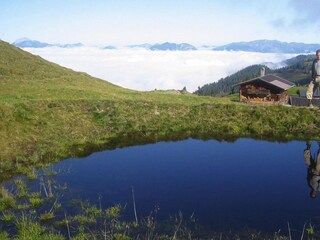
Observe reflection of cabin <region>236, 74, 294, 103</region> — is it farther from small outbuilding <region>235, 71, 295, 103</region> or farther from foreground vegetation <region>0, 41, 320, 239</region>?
foreground vegetation <region>0, 41, 320, 239</region>

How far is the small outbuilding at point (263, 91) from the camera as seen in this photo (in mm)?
66750

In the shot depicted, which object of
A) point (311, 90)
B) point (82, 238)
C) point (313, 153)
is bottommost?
point (82, 238)

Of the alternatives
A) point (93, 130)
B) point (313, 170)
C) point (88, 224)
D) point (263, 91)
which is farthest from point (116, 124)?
point (263, 91)

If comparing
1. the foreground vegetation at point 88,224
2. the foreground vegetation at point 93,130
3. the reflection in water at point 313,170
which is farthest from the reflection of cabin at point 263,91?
the foreground vegetation at point 88,224

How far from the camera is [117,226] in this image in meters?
16.2

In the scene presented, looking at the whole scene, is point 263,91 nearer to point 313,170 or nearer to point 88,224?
point 313,170

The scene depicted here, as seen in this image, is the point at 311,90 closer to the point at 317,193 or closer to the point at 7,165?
the point at 317,193

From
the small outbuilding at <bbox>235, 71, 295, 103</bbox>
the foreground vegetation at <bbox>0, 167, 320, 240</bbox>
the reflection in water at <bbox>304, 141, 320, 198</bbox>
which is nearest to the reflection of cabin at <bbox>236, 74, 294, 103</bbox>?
the small outbuilding at <bbox>235, 71, 295, 103</bbox>

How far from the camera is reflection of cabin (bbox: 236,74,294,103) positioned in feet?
219

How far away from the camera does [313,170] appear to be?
2266cm

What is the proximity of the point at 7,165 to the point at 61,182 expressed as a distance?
5.37 m

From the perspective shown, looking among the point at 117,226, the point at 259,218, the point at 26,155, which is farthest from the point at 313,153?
the point at 26,155

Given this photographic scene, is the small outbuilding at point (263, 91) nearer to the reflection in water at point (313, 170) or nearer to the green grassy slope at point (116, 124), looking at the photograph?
the green grassy slope at point (116, 124)

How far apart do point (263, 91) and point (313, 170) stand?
4725 centimetres
